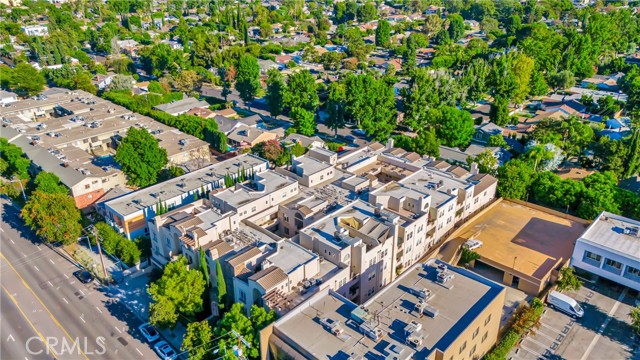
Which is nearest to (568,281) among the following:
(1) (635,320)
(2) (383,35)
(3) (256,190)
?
(1) (635,320)

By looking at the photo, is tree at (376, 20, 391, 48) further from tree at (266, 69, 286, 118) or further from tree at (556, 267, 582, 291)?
tree at (556, 267, 582, 291)


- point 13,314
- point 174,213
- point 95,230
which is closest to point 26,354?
point 13,314

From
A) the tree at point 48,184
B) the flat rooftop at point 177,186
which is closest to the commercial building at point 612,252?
the flat rooftop at point 177,186

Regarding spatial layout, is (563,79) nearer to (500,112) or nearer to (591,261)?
(500,112)

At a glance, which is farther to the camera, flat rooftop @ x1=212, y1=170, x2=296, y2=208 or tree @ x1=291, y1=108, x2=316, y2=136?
tree @ x1=291, y1=108, x2=316, y2=136

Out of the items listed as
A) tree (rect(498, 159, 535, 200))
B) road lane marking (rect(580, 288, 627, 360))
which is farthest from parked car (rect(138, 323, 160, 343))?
tree (rect(498, 159, 535, 200))

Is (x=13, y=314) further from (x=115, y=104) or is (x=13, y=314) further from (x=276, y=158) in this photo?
(x=115, y=104)
